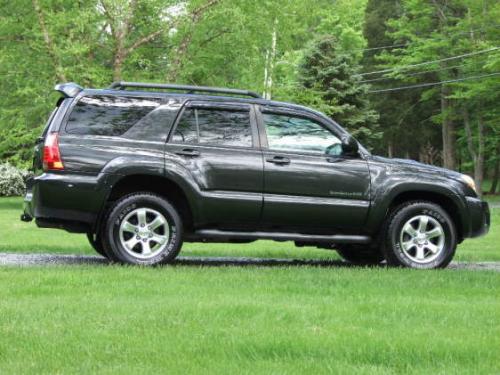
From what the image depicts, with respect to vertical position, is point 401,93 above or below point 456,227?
above

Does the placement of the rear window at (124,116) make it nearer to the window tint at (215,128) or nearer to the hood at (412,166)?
the window tint at (215,128)

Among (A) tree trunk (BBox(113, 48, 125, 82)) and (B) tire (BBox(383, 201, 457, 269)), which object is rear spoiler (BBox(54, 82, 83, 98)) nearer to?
(B) tire (BBox(383, 201, 457, 269))

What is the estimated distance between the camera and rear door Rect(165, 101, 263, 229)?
9508 mm

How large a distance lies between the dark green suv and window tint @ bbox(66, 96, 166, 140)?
1 centimetres

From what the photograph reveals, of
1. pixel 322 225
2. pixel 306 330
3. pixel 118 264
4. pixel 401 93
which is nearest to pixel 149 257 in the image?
pixel 118 264

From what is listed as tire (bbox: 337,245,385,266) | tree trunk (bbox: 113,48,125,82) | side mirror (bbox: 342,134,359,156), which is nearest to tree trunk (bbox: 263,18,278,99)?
tree trunk (bbox: 113,48,125,82)

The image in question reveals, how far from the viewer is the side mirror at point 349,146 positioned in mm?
9883

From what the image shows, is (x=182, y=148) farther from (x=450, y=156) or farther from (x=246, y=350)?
(x=450, y=156)

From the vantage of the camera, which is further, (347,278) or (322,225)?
(322,225)

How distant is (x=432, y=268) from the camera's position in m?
9.95

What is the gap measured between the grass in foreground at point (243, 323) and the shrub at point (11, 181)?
33782mm

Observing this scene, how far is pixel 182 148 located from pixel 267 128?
100 centimetres

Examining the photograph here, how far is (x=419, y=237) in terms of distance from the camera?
1002cm

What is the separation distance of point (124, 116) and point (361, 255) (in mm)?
3502
